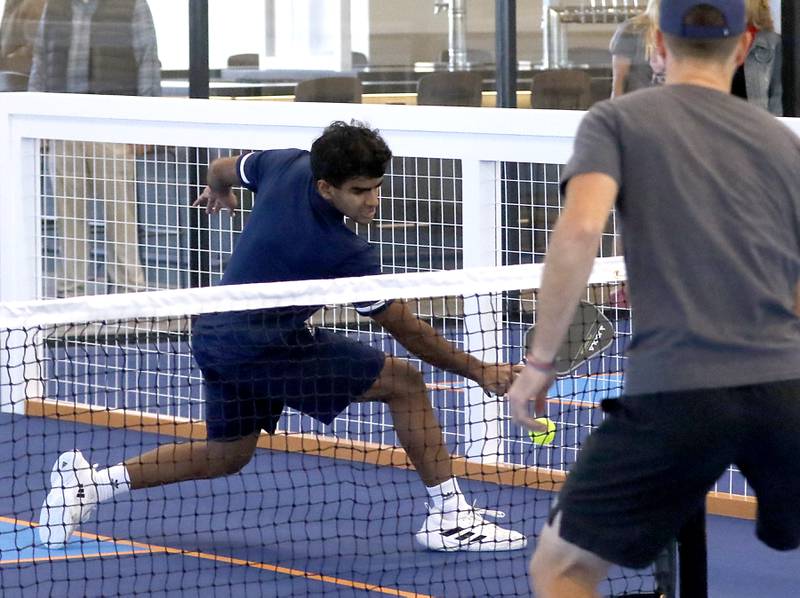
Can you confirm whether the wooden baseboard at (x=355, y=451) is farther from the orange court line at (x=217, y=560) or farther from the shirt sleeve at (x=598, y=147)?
the shirt sleeve at (x=598, y=147)

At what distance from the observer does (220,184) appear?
5383mm

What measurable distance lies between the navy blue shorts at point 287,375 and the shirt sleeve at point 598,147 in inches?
89.8

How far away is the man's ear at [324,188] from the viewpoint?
4828 millimetres

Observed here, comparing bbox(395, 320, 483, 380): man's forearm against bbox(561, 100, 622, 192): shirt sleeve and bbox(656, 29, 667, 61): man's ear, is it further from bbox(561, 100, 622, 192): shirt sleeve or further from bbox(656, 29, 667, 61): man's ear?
bbox(561, 100, 622, 192): shirt sleeve

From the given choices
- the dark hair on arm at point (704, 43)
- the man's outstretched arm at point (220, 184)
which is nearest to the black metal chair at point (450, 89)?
the man's outstretched arm at point (220, 184)

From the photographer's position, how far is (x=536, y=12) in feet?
31.4

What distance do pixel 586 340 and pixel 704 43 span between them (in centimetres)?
167

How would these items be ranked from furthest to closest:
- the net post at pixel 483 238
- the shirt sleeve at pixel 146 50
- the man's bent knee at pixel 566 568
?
the shirt sleeve at pixel 146 50
the net post at pixel 483 238
the man's bent knee at pixel 566 568

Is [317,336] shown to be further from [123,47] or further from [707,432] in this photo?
[123,47]

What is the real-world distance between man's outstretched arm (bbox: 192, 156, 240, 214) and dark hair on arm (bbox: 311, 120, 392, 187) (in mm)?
572

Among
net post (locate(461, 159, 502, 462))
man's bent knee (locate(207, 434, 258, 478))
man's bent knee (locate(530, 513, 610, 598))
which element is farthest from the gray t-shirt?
net post (locate(461, 159, 502, 462))

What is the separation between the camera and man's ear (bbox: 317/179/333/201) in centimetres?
483

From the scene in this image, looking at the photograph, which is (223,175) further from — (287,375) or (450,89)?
(450,89)

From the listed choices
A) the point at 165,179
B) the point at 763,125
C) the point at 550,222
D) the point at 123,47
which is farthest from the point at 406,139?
the point at 123,47
